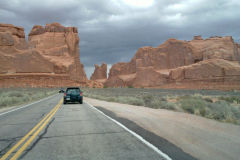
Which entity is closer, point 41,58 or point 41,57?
point 41,58

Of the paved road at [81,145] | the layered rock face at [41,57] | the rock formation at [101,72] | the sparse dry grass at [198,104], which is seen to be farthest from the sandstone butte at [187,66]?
the paved road at [81,145]

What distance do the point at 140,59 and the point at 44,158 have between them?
123m

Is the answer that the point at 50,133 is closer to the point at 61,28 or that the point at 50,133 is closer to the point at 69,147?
the point at 69,147

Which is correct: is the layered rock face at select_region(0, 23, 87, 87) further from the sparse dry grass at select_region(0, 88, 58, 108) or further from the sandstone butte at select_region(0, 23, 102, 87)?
the sparse dry grass at select_region(0, 88, 58, 108)

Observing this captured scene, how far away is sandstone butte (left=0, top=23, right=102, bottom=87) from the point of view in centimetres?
10088

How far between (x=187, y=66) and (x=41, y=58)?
73.9 metres

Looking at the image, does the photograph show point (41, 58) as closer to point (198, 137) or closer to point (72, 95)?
point (72, 95)

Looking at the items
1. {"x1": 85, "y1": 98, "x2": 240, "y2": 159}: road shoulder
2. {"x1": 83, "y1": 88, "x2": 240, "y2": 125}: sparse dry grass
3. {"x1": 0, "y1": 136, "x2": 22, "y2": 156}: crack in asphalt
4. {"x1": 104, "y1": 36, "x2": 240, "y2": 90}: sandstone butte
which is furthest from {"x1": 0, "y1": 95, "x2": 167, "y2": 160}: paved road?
{"x1": 104, "y1": 36, "x2": 240, "y2": 90}: sandstone butte

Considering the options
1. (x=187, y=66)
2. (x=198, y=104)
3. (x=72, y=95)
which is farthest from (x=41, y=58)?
(x=198, y=104)

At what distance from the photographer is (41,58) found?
109500 millimetres

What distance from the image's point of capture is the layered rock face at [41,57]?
332 feet

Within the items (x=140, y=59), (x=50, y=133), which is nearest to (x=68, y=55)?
(x=140, y=59)

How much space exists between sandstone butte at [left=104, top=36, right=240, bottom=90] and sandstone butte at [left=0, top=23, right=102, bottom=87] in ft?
95.5

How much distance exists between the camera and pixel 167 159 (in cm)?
422
